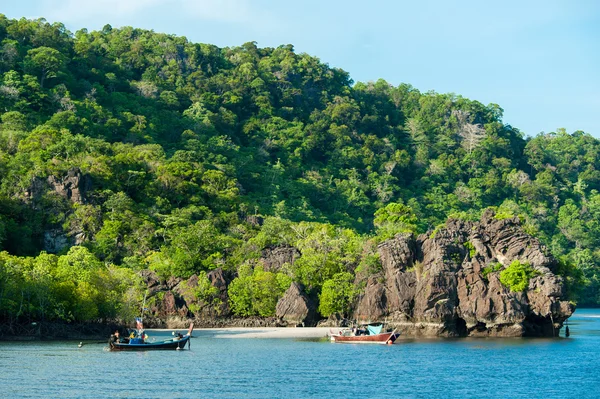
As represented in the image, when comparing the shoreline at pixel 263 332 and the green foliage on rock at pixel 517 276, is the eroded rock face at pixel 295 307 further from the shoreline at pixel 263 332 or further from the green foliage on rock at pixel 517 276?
the green foliage on rock at pixel 517 276

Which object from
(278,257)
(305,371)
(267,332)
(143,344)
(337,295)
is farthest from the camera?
(278,257)

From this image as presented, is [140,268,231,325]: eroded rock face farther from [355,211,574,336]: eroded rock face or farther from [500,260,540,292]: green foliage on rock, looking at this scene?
[500,260,540,292]: green foliage on rock

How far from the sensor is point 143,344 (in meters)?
57.7

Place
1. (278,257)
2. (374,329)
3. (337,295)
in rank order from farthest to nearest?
(278,257)
(337,295)
(374,329)

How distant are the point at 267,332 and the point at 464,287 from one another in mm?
18705

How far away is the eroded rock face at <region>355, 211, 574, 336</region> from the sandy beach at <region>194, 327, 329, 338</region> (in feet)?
15.8

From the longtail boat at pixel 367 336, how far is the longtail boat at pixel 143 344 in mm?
14248

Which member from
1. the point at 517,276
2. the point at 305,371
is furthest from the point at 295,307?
the point at 305,371

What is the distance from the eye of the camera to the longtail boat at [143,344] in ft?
187

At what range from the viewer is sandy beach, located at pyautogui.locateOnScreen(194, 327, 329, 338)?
232 feet

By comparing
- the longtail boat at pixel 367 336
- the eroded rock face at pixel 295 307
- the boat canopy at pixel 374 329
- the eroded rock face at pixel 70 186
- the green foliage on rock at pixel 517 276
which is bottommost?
the longtail boat at pixel 367 336

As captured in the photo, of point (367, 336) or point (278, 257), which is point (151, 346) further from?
point (278, 257)

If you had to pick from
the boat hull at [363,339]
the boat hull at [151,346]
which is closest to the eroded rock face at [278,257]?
the boat hull at [363,339]

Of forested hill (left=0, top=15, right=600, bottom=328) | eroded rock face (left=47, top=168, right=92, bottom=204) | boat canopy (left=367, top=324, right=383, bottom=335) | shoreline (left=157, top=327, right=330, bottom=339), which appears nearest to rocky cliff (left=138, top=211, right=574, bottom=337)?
shoreline (left=157, top=327, right=330, bottom=339)
